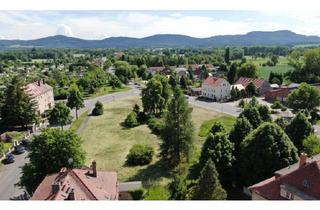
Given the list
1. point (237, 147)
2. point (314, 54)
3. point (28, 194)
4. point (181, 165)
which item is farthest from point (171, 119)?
point (314, 54)

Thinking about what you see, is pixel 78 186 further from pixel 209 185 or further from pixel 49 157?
pixel 209 185

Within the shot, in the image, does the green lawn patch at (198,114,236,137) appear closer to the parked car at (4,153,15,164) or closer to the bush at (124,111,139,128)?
the bush at (124,111,139,128)

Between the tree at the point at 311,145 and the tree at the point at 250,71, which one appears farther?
the tree at the point at 250,71

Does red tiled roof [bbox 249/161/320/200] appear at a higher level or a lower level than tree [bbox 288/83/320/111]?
higher

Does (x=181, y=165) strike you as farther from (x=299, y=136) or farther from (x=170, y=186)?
(x=299, y=136)

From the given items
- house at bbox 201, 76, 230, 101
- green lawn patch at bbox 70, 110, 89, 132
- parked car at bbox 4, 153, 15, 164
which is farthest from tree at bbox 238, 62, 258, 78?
parked car at bbox 4, 153, 15, 164

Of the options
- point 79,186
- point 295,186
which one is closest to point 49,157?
point 79,186

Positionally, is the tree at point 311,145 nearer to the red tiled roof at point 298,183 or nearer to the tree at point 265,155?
the tree at point 265,155

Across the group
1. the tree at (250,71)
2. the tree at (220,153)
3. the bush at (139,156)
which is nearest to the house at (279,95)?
the tree at (250,71)
